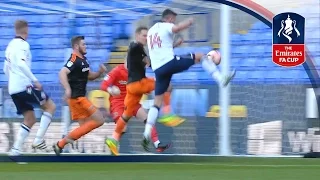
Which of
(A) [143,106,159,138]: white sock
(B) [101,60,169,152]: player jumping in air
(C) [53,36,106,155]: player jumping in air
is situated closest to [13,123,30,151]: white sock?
(C) [53,36,106,155]: player jumping in air

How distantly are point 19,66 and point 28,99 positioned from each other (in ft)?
1.64

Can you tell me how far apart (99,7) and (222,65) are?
1875 mm

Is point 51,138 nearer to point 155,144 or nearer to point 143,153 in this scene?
point 143,153

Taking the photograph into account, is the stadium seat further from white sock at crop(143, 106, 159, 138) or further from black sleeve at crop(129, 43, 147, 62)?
white sock at crop(143, 106, 159, 138)

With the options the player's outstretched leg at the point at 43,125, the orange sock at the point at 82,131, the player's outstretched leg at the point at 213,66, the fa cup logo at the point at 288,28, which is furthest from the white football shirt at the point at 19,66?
the fa cup logo at the point at 288,28

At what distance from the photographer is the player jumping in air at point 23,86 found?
1081 cm

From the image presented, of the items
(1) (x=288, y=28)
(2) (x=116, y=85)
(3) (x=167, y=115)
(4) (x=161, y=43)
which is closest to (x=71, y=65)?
(2) (x=116, y=85)

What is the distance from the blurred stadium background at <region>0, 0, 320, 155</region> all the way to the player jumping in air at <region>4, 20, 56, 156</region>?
4.84 feet

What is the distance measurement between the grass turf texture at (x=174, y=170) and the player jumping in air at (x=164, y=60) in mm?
913

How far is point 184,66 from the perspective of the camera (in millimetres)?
10734

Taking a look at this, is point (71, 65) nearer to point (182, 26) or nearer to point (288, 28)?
point (182, 26)

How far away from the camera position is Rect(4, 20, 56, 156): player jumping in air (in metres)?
10.8

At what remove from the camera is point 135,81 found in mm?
11172

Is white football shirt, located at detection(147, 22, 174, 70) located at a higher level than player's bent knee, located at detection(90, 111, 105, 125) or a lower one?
higher
